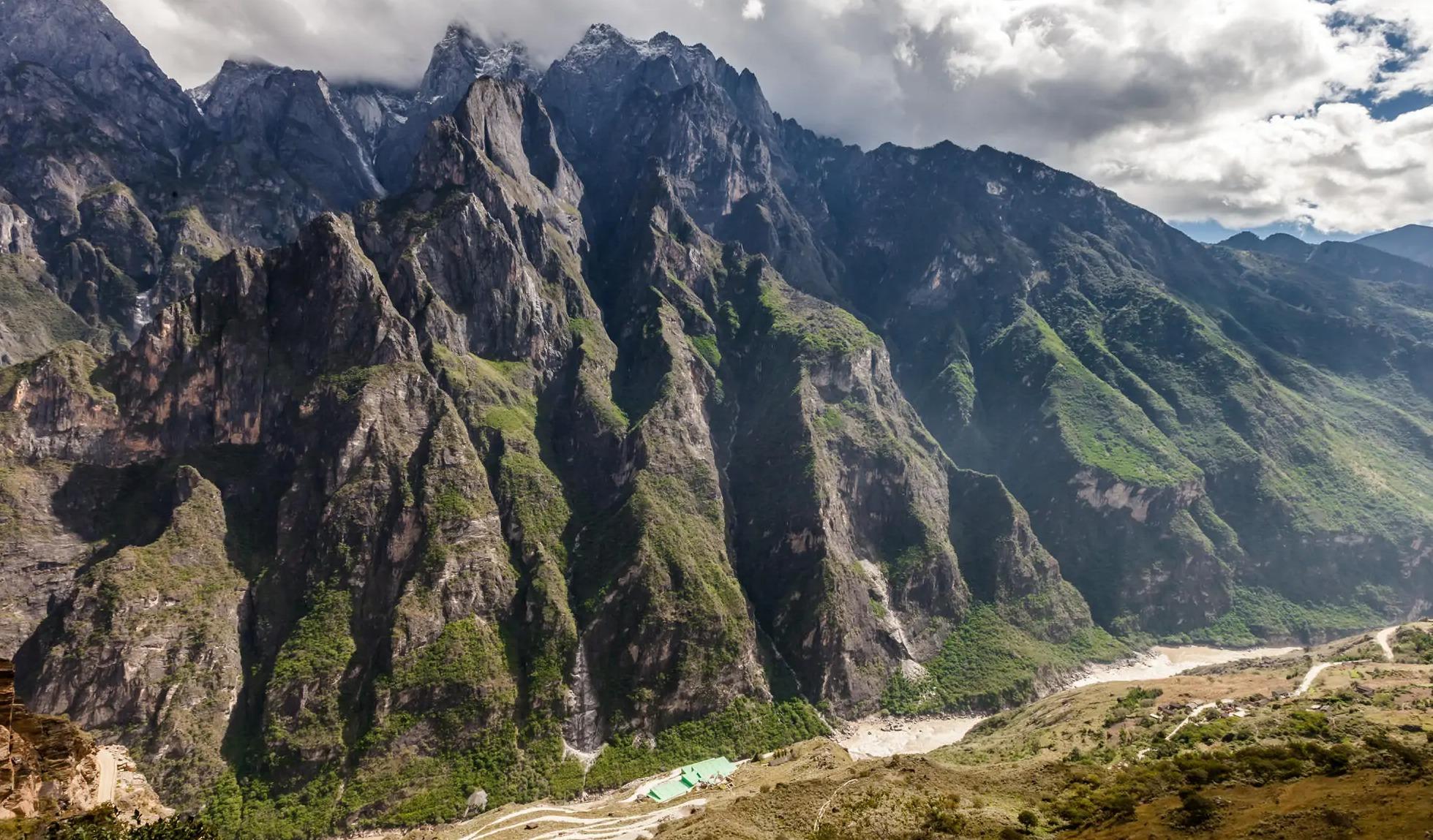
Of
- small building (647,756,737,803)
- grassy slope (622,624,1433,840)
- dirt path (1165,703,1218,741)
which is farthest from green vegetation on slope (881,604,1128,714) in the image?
dirt path (1165,703,1218,741)

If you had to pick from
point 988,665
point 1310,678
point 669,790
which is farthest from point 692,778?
point 1310,678

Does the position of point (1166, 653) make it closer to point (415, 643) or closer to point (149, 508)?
point (415, 643)

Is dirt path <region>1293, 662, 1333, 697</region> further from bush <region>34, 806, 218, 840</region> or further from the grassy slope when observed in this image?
bush <region>34, 806, 218, 840</region>

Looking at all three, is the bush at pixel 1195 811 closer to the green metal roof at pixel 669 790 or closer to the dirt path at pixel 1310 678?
the dirt path at pixel 1310 678

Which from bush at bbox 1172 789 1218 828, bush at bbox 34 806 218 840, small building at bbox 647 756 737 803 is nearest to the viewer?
bush at bbox 1172 789 1218 828

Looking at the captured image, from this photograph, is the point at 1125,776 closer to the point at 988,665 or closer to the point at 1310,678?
the point at 1310,678
